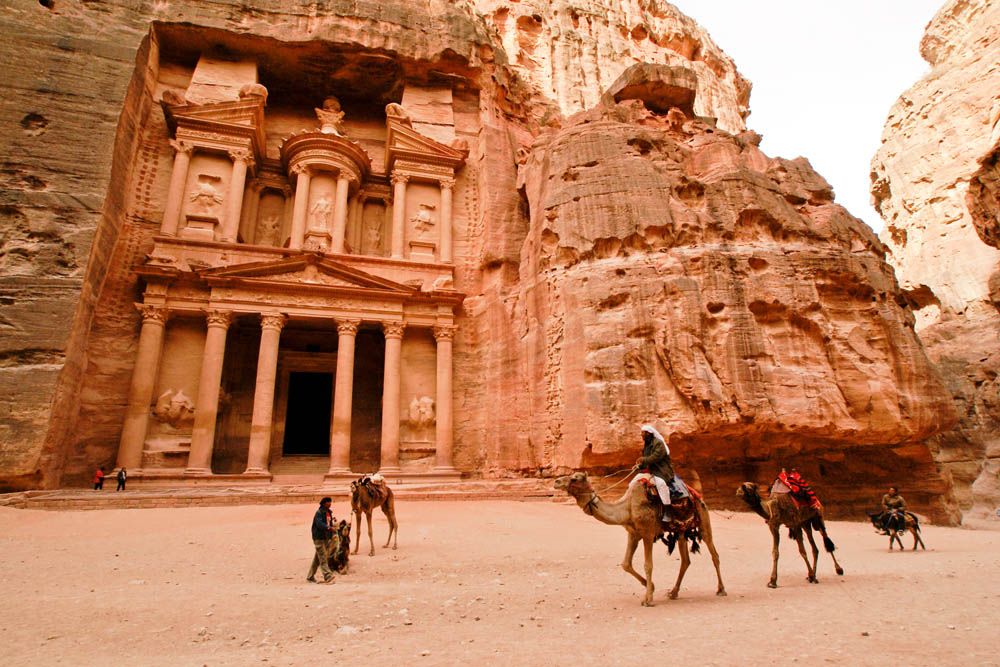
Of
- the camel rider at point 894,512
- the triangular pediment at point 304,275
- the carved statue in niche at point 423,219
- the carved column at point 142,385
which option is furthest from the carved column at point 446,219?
the camel rider at point 894,512

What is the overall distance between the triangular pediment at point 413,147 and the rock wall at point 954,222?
1968 centimetres

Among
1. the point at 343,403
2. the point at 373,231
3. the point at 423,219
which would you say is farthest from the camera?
the point at 373,231

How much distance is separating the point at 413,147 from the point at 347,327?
8.41 m

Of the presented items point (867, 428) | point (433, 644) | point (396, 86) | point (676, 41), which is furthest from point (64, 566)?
point (676, 41)

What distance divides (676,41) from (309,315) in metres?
38.0

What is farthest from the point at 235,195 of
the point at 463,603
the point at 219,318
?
the point at 463,603

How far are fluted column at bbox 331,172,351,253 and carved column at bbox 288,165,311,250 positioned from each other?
1086 millimetres

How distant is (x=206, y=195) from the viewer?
19359 millimetres

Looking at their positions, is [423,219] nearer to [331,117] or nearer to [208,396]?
[331,117]

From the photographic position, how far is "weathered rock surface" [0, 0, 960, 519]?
43.8ft

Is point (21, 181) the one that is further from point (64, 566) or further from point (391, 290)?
point (64, 566)

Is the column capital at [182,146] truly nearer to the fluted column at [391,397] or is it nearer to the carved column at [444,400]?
the fluted column at [391,397]

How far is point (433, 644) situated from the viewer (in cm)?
397

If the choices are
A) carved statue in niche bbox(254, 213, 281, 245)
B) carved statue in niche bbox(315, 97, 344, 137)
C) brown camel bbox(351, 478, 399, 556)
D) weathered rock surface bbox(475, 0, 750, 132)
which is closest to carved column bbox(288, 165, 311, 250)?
carved statue in niche bbox(254, 213, 281, 245)
